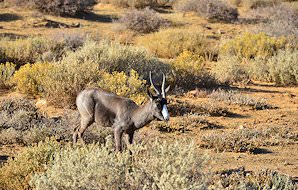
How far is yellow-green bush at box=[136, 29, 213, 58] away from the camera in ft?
62.5

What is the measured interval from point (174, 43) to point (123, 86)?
26.9 ft

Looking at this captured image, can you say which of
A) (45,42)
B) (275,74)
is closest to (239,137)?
(275,74)

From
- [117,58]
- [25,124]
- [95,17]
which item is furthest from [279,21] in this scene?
[25,124]

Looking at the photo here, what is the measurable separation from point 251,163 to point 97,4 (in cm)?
2544

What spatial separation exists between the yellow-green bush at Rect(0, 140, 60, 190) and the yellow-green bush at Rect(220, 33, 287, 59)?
12.6 m

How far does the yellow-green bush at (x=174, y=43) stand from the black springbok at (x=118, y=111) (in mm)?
11014

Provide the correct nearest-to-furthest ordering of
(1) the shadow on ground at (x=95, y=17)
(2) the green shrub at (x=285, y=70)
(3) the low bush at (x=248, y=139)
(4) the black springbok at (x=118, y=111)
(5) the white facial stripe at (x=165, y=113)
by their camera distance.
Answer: (5) the white facial stripe at (x=165, y=113) < (4) the black springbok at (x=118, y=111) < (3) the low bush at (x=248, y=139) < (2) the green shrub at (x=285, y=70) < (1) the shadow on ground at (x=95, y=17)

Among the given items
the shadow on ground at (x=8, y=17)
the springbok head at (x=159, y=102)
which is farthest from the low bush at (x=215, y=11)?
the springbok head at (x=159, y=102)

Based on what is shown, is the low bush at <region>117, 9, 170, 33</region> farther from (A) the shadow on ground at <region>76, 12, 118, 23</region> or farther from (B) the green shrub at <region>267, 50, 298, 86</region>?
(B) the green shrub at <region>267, 50, 298, 86</region>

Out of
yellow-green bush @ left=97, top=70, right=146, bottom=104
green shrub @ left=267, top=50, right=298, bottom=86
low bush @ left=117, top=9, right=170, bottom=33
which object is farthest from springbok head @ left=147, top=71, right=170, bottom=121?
low bush @ left=117, top=9, right=170, bottom=33

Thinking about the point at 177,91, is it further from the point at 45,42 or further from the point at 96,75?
the point at 45,42

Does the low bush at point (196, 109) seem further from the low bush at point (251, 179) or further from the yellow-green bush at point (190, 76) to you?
the low bush at point (251, 179)

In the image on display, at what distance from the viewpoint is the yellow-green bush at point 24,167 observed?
20.9ft

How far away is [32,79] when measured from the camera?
41.4 ft
